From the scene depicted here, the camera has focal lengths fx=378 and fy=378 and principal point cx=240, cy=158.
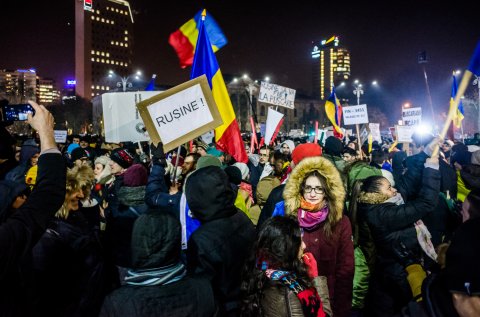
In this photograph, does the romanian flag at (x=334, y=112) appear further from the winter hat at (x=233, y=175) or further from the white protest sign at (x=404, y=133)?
the winter hat at (x=233, y=175)

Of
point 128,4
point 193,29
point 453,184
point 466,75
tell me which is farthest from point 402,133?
point 128,4

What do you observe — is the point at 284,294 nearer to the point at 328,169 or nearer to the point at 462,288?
the point at 462,288

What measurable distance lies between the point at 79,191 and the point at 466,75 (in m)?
3.93

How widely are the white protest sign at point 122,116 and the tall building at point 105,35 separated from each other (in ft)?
431

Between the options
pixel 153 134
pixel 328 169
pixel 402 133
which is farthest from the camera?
pixel 402 133

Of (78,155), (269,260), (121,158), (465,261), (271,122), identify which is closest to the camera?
(465,261)

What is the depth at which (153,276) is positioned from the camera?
2.14 m

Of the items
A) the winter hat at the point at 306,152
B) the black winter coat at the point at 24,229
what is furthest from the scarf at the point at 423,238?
the black winter coat at the point at 24,229

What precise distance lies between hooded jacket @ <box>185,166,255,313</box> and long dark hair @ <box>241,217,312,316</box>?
378 millimetres

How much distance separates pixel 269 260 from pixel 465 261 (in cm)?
113

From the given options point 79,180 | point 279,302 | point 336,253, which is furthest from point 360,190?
point 79,180

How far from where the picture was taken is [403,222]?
3359mm

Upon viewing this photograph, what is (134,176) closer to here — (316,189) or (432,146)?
(316,189)

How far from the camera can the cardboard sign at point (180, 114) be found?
14.5 feet
